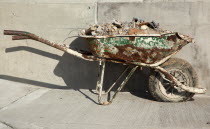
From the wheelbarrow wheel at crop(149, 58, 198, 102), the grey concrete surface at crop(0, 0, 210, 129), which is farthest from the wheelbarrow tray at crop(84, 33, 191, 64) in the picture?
the grey concrete surface at crop(0, 0, 210, 129)

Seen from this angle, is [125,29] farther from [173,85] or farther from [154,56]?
[173,85]

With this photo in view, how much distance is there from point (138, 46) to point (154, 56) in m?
0.30

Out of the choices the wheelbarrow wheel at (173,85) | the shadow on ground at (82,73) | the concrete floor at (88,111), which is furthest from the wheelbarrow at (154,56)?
the shadow on ground at (82,73)

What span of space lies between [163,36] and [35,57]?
243cm

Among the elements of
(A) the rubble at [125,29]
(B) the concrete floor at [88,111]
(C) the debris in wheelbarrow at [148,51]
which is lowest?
(B) the concrete floor at [88,111]

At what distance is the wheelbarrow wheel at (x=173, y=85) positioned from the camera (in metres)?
5.23

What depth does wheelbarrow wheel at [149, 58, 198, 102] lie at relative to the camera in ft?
17.1

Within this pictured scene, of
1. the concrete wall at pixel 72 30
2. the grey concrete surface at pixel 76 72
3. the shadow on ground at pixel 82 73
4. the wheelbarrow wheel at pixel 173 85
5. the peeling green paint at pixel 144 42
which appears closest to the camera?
the grey concrete surface at pixel 76 72

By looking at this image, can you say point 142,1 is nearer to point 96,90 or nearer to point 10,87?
point 96,90

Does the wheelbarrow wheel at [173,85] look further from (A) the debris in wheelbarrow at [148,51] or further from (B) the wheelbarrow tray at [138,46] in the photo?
(B) the wheelbarrow tray at [138,46]

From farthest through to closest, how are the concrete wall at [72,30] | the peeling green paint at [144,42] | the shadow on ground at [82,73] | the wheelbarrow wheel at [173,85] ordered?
the shadow on ground at [82,73], the concrete wall at [72,30], the wheelbarrow wheel at [173,85], the peeling green paint at [144,42]

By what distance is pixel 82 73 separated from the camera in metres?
6.03

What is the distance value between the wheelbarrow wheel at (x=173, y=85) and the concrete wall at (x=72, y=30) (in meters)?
0.44

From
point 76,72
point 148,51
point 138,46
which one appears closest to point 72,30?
point 76,72
